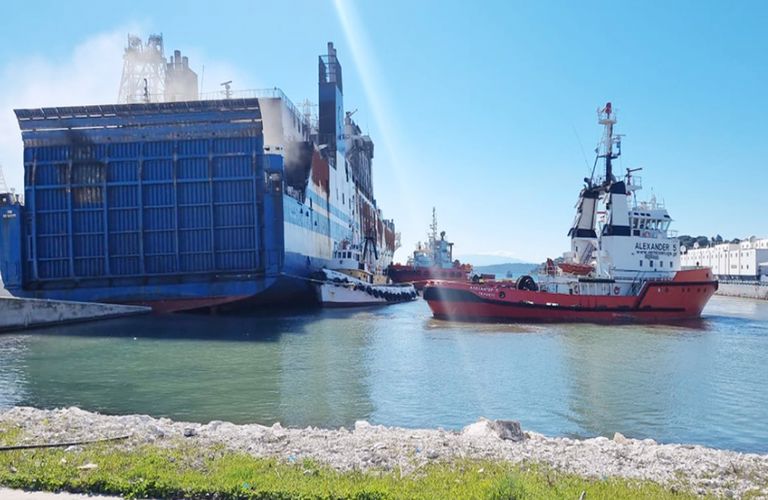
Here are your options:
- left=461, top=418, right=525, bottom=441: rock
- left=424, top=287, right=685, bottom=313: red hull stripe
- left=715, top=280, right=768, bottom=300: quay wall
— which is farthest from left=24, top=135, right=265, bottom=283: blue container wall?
left=715, top=280, right=768, bottom=300: quay wall

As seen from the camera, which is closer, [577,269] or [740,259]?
[577,269]

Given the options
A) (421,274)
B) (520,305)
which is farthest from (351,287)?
(421,274)

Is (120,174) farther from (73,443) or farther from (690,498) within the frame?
(690,498)

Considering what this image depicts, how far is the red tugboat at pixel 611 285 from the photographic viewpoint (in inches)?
1117

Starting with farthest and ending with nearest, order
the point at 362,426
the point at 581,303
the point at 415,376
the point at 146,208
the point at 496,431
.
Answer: the point at 146,208, the point at 581,303, the point at 415,376, the point at 362,426, the point at 496,431

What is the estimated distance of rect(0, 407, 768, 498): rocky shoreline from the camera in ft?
18.9

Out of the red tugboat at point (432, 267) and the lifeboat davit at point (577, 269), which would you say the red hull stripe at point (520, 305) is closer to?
the lifeboat davit at point (577, 269)

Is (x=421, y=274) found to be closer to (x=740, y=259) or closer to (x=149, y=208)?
(x=149, y=208)

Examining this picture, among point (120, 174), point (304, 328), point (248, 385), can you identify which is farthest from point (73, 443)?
point (120, 174)

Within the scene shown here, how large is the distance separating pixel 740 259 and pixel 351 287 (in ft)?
213

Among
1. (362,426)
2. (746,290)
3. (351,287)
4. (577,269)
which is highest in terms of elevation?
(577,269)

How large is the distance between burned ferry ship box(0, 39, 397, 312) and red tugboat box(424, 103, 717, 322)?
10007 mm

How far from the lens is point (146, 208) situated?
30172 mm

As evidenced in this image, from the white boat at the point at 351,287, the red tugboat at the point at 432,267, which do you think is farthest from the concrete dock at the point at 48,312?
the red tugboat at the point at 432,267
